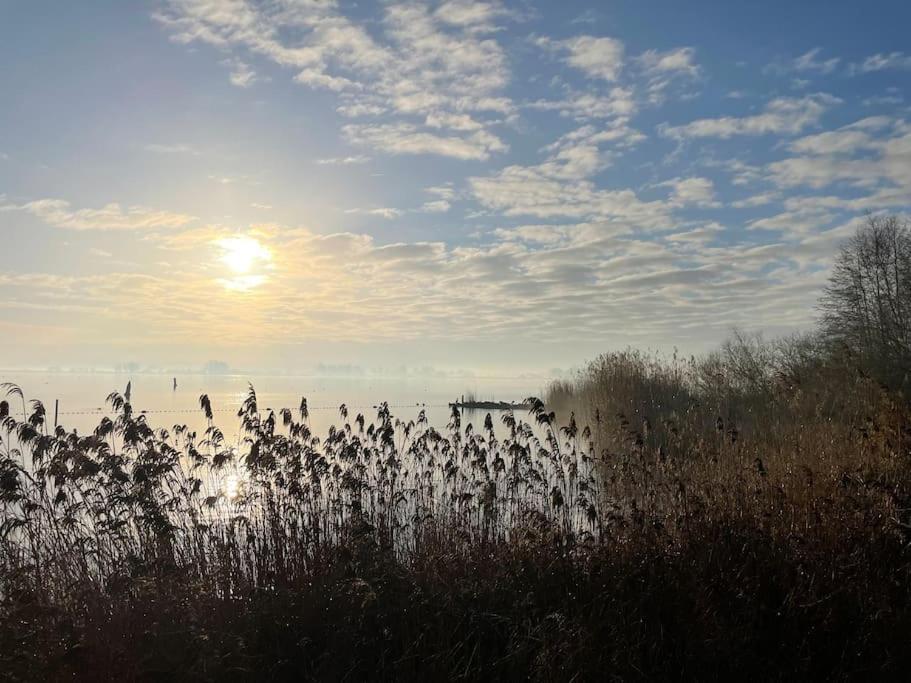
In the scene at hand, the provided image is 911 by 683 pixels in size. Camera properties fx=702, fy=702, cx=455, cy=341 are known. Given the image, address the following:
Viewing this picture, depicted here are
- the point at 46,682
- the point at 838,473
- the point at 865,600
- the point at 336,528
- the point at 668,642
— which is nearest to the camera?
the point at 46,682

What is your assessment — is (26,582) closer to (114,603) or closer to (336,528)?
(114,603)

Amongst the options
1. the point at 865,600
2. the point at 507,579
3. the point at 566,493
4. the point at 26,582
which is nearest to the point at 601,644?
the point at 507,579

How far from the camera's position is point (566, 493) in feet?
36.5

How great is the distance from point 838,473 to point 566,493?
4.04m

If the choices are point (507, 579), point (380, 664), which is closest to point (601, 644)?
point (507, 579)

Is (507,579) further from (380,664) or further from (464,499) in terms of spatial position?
(464,499)

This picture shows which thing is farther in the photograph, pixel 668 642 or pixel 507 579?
pixel 507 579

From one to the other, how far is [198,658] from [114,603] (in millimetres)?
1310

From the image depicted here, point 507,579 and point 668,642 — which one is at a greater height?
point 507,579

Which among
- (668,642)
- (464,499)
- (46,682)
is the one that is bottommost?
(668,642)

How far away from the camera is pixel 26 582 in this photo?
581 cm

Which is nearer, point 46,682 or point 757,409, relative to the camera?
point 46,682

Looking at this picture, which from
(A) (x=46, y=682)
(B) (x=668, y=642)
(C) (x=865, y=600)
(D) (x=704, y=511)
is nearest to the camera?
(A) (x=46, y=682)

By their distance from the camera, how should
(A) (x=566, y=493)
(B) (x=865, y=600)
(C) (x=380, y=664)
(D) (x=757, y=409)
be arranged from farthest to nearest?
(D) (x=757, y=409)
(A) (x=566, y=493)
(B) (x=865, y=600)
(C) (x=380, y=664)
